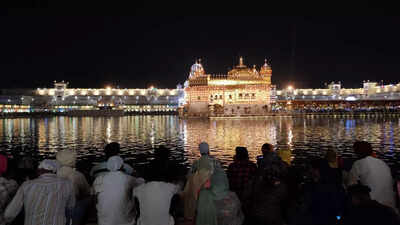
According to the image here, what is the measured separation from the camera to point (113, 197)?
5.32 meters

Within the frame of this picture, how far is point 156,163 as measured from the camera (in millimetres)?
5449

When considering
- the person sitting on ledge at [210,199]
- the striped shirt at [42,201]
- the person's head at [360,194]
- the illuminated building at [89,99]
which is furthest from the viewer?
the illuminated building at [89,99]

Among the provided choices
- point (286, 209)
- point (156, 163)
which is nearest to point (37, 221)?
point (156, 163)

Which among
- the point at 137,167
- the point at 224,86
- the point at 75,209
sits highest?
the point at 224,86

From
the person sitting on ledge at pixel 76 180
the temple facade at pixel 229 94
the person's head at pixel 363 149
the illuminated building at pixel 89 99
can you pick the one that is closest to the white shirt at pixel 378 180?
the person's head at pixel 363 149

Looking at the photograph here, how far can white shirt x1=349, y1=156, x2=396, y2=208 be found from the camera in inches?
247

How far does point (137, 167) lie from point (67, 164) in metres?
8.95

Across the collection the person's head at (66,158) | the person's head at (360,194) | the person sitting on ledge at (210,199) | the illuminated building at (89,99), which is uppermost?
the illuminated building at (89,99)

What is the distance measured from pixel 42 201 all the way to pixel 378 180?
5.38m

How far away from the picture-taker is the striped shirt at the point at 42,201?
4852mm

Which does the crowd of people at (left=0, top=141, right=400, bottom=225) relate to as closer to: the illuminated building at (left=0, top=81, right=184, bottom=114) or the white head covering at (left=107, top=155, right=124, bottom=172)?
the white head covering at (left=107, top=155, right=124, bottom=172)

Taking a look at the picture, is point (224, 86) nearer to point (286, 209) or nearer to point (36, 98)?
point (36, 98)

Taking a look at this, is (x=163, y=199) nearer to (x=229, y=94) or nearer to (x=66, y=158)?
(x=66, y=158)

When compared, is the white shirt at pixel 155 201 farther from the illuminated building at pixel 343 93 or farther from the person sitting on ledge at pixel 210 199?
the illuminated building at pixel 343 93
